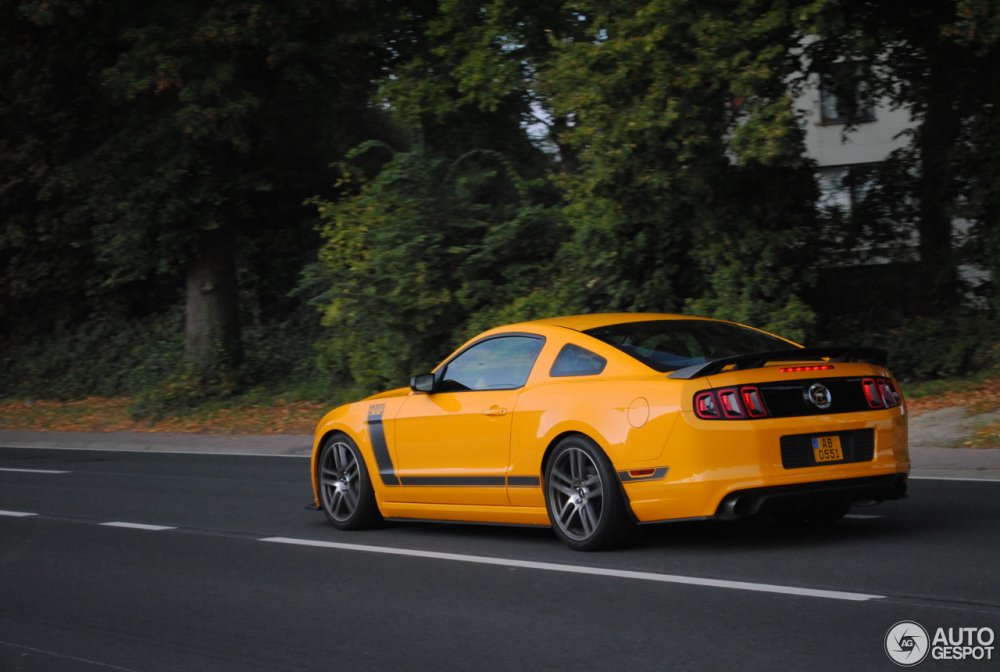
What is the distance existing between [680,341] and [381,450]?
2.51 meters

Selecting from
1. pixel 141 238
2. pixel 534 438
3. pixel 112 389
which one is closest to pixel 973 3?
pixel 534 438

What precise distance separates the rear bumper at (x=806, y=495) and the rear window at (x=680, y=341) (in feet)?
3.06

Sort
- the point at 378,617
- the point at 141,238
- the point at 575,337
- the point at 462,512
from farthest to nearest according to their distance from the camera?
1. the point at 141,238
2. the point at 462,512
3. the point at 575,337
4. the point at 378,617

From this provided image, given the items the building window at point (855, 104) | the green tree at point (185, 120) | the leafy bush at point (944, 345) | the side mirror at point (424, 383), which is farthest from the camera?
the green tree at point (185, 120)

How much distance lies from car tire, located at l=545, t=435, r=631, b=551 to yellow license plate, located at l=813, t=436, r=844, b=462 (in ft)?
3.79

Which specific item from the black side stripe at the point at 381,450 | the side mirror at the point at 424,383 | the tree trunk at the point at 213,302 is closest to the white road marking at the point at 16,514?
the black side stripe at the point at 381,450

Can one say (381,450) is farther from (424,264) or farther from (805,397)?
(424,264)

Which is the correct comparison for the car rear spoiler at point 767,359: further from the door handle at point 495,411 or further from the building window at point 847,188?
the building window at point 847,188

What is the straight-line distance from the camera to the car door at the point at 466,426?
8445mm

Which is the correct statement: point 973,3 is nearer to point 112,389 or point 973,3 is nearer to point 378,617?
point 378,617

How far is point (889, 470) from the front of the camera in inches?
303

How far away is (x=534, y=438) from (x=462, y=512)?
100cm

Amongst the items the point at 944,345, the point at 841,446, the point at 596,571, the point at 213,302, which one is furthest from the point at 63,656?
the point at 213,302

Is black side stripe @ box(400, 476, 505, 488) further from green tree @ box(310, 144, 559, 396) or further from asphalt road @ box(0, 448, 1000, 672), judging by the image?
green tree @ box(310, 144, 559, 396)
